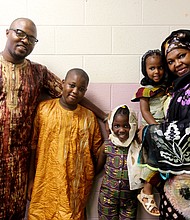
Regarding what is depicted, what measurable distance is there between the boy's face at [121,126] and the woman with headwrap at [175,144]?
0.28 metres

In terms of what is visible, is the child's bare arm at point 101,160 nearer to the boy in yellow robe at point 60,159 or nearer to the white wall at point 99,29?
the boy in yellow robe at point 60,159

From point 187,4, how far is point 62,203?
1.51 m

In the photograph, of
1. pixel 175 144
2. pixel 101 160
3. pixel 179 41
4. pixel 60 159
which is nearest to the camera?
pixel 175 144

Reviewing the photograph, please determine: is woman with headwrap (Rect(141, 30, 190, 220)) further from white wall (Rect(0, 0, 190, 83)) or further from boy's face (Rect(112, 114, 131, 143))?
white wall (Rect(0, 0, 190, 83))

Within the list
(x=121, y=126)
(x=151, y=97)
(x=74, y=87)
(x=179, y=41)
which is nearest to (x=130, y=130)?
(x=121, y=126)

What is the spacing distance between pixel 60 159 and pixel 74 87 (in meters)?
0.45

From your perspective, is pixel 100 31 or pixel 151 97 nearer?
pixel 151 97

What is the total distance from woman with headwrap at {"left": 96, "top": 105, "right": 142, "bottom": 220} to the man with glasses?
499 mm

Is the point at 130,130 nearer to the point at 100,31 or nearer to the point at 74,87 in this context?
the point at 74,87

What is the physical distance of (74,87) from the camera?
204 centimetres

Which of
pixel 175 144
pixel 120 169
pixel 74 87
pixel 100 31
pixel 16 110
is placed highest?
pixel 100 31

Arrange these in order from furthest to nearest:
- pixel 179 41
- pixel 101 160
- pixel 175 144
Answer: pixel 101 160 < pixel 179 41 < pixel 175 144

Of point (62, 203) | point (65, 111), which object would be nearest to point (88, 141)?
point (65, 111)

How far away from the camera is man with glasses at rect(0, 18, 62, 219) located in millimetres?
1930
